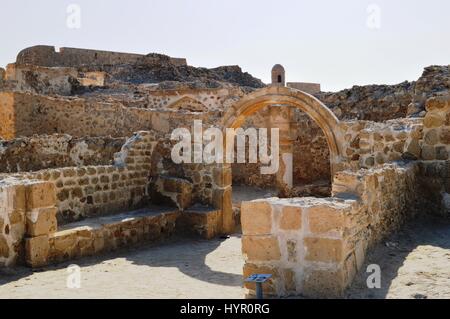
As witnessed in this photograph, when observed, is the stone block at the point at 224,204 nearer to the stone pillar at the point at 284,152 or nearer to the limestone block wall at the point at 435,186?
the limestone block wall at the point at 435,186

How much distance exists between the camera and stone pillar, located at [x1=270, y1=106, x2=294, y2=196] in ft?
45.2

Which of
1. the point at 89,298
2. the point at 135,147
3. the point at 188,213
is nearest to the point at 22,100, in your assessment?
the point at 135,147

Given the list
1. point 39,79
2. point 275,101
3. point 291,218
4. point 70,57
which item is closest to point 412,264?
point 291,218

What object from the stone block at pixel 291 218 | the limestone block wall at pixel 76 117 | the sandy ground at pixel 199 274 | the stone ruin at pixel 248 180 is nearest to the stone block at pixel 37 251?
the stone ruin at pixel 248 180

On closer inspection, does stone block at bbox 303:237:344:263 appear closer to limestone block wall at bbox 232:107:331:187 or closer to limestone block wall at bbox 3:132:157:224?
limestone block wall at bbox 3:132:157:224

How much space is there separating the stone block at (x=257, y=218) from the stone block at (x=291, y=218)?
111 millimetres

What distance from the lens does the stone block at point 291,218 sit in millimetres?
3537

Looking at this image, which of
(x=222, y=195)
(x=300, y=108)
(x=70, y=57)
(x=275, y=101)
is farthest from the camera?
(x=70, y=57)

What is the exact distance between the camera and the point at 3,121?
1210cm

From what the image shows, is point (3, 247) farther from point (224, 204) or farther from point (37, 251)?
point (224, 204)

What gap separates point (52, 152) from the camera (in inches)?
381

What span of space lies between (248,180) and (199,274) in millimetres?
9926

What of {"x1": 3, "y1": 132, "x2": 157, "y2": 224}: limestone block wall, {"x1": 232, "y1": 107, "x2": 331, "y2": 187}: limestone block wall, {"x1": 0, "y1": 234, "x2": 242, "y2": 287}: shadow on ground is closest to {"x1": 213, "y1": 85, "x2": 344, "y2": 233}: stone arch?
{"x1": 0, "y1": 234, "x2": 242, "y2": 287}: shadow on ground

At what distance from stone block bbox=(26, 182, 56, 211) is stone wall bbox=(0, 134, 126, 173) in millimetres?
3738
